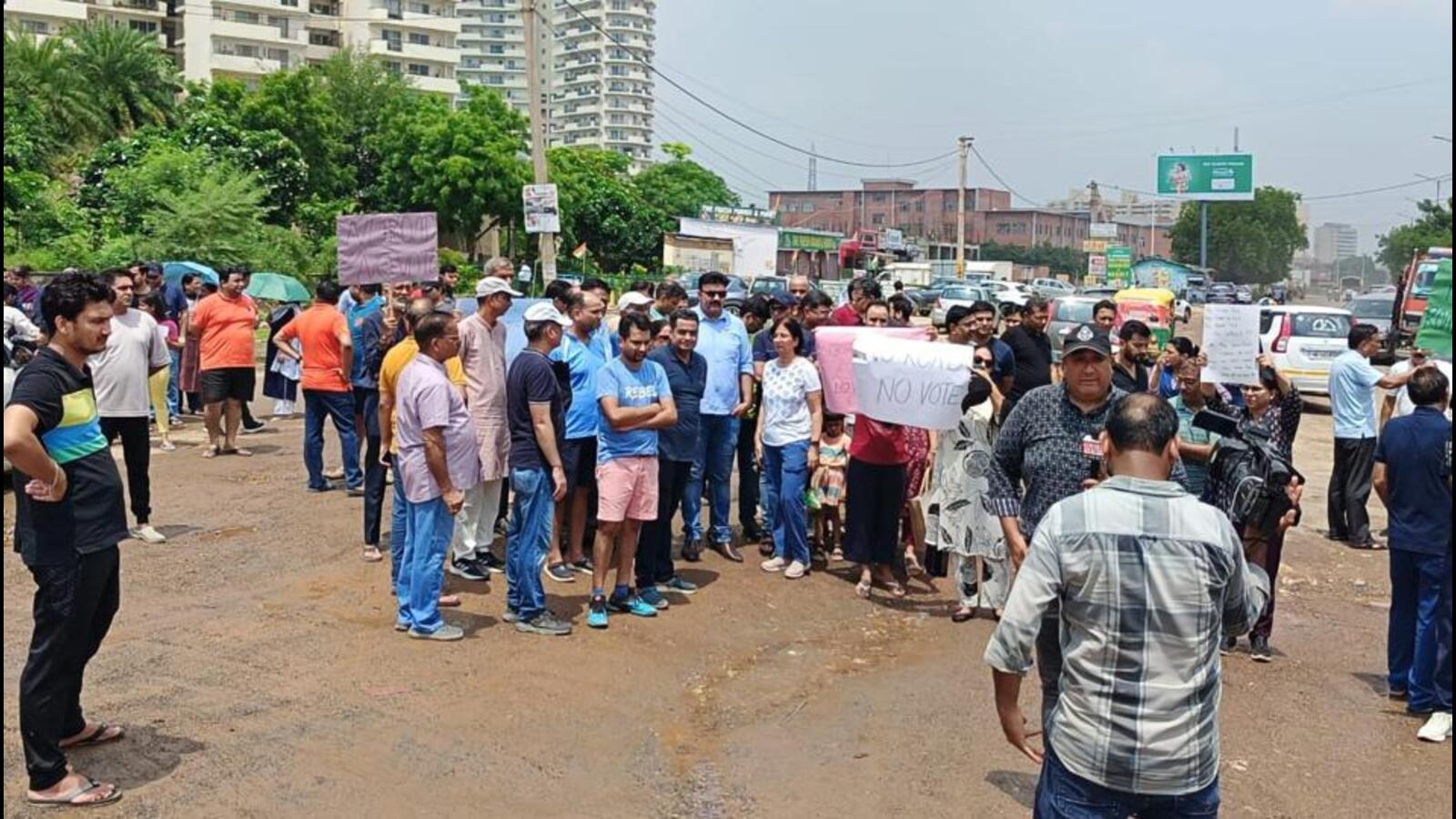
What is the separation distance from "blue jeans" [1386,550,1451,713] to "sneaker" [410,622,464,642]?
514 centimetres

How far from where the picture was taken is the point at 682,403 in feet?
26.8

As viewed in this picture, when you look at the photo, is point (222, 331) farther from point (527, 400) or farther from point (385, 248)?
point (527, 400)

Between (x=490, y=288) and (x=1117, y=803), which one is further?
(x=490, y=288)

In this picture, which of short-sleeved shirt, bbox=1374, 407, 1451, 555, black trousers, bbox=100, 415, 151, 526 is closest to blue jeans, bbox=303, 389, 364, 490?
black trousers, bbox=100, 415, 151, 526

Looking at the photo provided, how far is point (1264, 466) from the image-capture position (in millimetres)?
5953

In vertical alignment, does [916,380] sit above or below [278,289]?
below

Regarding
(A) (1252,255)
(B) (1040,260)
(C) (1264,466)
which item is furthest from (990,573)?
(B) (1040,260)

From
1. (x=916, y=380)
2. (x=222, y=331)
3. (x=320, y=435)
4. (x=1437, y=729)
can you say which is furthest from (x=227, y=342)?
(x=1437, y=729)

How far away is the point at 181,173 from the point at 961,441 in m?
27.9

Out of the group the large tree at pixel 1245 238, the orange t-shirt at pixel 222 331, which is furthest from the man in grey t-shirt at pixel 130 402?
the large tree at pixel 1245 238

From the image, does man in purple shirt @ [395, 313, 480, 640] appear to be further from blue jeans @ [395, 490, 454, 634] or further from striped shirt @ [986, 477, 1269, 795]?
striped shirt @ [986, 477, 1269, 795]

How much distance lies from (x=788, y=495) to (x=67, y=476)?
5034mm

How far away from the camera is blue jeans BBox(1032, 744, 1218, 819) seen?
3.42 m

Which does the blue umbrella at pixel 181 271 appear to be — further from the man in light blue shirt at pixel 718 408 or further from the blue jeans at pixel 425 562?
the blue jeans at pixel 425 562
